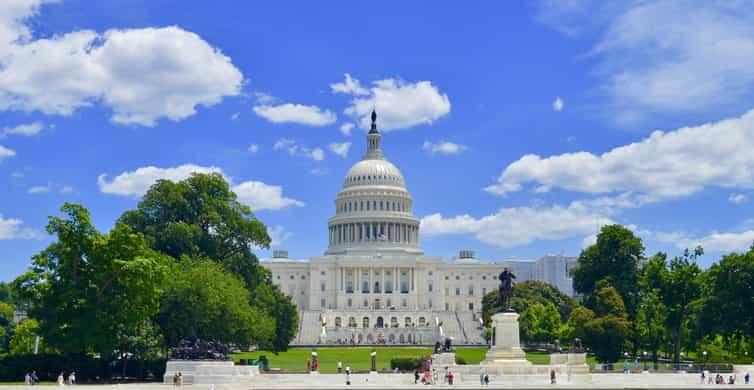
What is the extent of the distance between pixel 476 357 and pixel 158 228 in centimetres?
3369

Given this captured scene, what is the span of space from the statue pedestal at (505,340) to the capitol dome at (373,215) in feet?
387

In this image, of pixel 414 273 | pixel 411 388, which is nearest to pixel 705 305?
pixel 411 388

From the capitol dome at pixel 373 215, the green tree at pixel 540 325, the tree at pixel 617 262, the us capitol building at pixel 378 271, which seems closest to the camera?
the tree at pixel 617 262

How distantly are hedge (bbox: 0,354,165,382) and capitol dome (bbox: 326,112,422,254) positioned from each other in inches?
4619

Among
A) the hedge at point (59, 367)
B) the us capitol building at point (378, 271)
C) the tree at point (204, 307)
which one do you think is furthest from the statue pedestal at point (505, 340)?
the us capitol building at point (378, 271)

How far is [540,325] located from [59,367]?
64687 mm

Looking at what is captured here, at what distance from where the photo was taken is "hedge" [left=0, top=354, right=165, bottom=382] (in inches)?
2005

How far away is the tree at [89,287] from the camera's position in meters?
52.0

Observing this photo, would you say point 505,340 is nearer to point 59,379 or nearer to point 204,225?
point 59,379

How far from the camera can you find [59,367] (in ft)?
168

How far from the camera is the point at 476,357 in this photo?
88.0m

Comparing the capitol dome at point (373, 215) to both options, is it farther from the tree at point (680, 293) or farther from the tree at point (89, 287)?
the tree at point (89, 287)

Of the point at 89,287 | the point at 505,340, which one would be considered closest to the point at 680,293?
the point at 505,340

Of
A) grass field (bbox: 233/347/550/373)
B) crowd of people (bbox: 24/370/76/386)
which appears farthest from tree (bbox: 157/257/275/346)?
crowd of people (bbox: 24/370/76/386)
